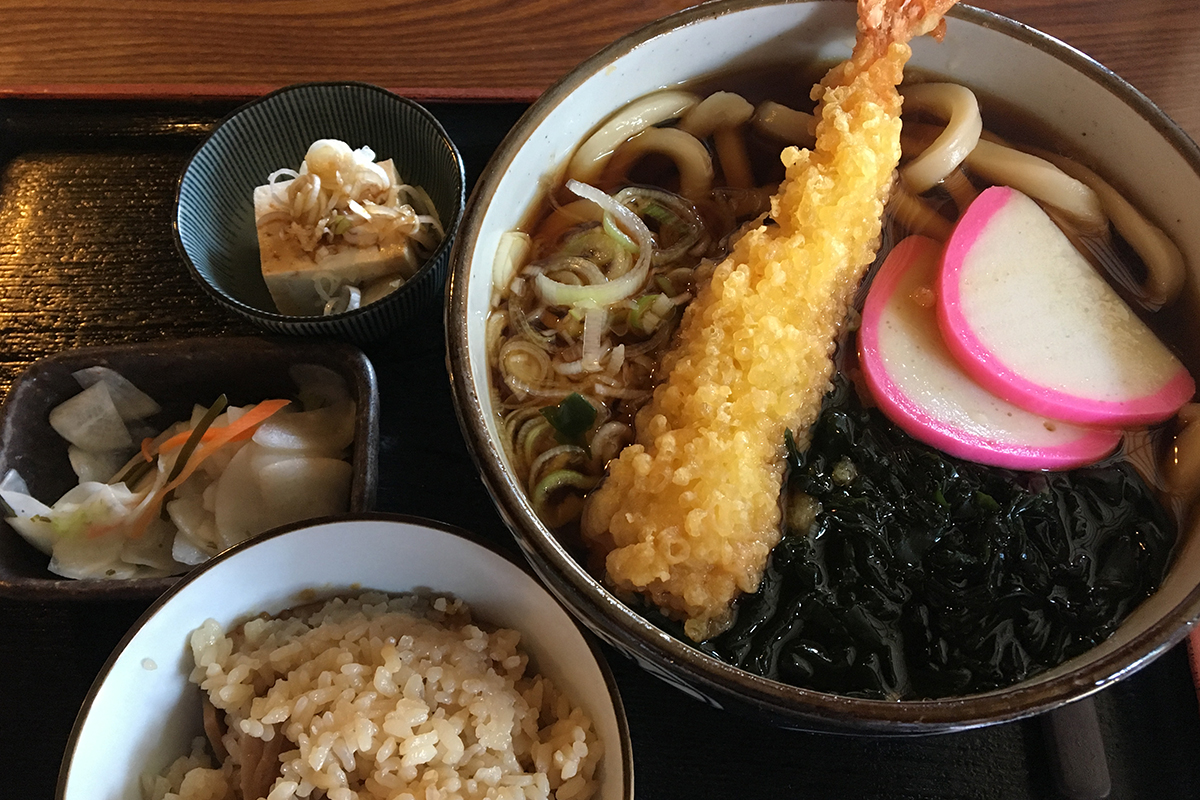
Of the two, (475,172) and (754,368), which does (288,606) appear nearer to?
(754,368)

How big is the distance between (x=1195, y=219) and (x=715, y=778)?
1.18 metres

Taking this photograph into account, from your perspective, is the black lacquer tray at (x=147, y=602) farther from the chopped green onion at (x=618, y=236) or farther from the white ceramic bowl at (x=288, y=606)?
the chopped green onion at (x=618, y=236)

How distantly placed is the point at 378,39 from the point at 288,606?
1393mm

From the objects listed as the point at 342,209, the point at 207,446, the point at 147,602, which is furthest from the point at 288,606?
the point at 342,209

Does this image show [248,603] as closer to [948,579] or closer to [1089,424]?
[948,579]

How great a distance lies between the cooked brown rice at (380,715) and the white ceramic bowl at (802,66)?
24cm

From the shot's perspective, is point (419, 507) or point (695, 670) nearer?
point (695, 670)

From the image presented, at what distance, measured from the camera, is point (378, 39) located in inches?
77.0


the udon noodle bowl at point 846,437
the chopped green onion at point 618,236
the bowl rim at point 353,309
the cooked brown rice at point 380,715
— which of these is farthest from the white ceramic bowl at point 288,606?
the chopped green onion at point 618,236

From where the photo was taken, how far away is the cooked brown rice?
3.59 feet

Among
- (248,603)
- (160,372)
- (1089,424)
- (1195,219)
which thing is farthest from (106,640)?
(1195,219)

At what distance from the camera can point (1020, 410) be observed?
126 centimetres

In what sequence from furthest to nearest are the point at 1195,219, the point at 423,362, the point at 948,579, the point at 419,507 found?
the point at 423,362, the point at 419,507, the point at 1195,219, the point at 948,579

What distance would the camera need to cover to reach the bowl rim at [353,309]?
1.44 metres
